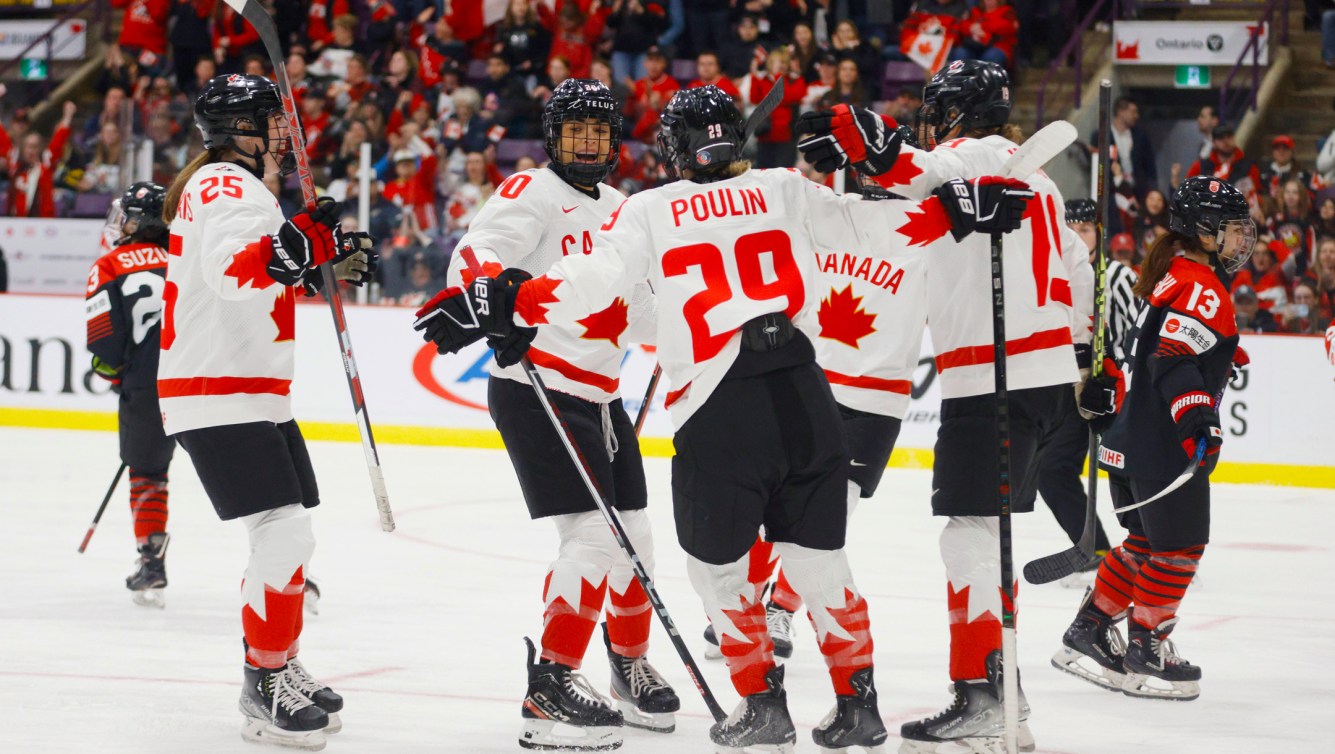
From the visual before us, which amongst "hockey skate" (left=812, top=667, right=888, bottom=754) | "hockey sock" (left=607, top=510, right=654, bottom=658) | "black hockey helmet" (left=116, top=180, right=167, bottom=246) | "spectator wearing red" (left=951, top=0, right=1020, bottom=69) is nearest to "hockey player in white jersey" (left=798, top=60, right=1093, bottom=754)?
"hockey skate" (left=812, top=667, right=888, bottom=754)

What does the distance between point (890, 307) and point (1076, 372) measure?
971 millimetres

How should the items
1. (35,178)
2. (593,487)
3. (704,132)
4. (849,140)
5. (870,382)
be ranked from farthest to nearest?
(35,178) → (870,382) → (593,487) → (704,132) → (849,140)

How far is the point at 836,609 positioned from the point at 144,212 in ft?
10.6

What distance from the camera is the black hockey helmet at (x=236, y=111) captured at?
12.4 feet

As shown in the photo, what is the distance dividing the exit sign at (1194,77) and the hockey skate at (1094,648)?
7286 mm

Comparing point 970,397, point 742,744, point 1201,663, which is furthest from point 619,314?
point 1201,663

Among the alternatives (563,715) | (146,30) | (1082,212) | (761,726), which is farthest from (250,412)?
(146,30)

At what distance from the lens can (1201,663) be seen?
464cm

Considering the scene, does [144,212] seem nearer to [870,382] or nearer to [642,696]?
[870,382]

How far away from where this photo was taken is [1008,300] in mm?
3654

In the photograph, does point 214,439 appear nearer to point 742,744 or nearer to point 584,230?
point 584,230

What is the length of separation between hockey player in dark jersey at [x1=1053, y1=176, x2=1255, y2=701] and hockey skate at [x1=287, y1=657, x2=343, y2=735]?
6.41 ft

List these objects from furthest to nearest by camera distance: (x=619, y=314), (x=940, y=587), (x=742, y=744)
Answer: (x=940, y=587) → (x=619, y=314) → (x=742, y=744)

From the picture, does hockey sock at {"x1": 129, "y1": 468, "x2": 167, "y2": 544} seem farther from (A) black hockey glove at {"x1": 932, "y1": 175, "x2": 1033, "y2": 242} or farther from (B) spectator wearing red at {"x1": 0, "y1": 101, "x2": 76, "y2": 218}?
(B) spectator wearing red at {"x1": 0, "y1": 101, "x2": 76, "y2": 218}
